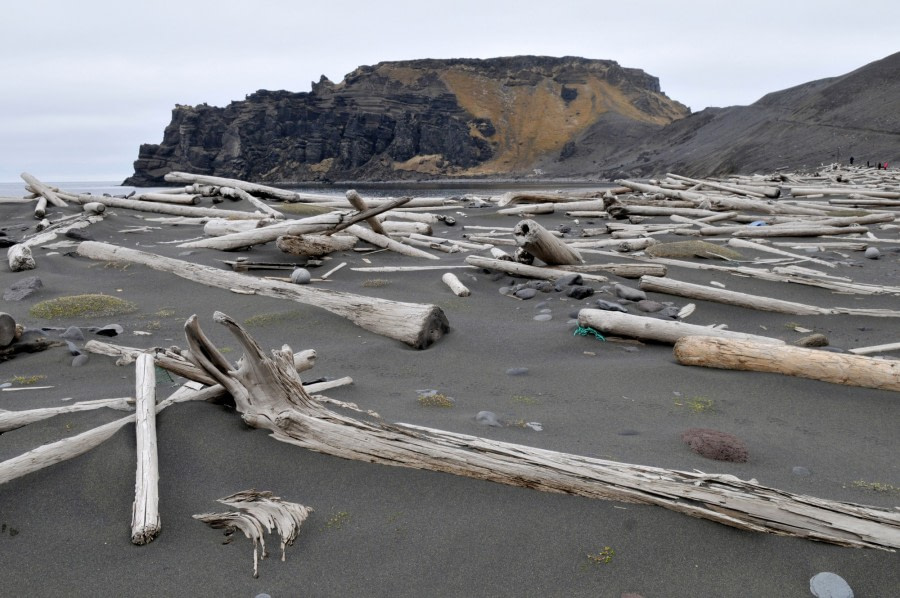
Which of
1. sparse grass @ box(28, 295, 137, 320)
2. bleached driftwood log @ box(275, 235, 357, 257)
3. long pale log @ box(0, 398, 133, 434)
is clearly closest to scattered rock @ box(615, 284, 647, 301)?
bleached driftwood log @ box(275, 235, 357, 257)

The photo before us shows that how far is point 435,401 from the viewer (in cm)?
437

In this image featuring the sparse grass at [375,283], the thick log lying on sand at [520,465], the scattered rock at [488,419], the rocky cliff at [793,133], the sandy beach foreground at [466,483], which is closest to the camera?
the sandy beach foreground at [466,483]

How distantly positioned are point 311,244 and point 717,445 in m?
7.95

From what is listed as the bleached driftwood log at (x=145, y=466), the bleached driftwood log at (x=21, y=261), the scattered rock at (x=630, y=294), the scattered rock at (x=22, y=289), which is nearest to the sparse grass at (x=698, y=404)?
the scattered rock at (x=630, y=294)

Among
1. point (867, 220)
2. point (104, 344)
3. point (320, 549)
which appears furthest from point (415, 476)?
point (867, 220)

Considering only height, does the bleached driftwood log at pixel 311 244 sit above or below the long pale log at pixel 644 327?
above

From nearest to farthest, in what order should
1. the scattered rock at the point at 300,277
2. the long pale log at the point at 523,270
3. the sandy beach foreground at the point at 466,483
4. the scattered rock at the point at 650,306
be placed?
the sandy beach foreground at the point at 466,483
the scattered rock at the point at 650,306
the long pale log at the point at 523,270
the scattered rock at the point at 300,277

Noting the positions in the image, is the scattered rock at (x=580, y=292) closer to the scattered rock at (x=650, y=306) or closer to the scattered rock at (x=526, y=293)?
Answer: the scattered rock at (x=526, y=293)

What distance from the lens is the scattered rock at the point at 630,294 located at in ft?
23.8

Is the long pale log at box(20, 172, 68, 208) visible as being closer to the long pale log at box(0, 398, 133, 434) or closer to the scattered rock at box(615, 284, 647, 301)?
the long pale log at box(0, 398, 133, 434)

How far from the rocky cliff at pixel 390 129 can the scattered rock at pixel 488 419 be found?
14147 cm

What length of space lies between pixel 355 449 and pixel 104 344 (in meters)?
3.43

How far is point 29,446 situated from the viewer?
333cm

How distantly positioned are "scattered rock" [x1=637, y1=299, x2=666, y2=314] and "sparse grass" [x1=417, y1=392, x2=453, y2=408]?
11.3 feet
